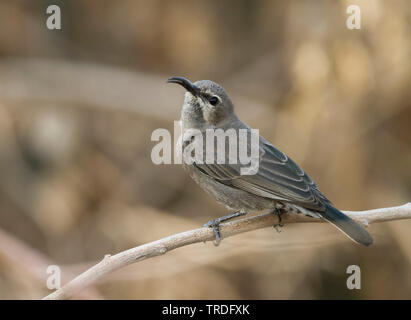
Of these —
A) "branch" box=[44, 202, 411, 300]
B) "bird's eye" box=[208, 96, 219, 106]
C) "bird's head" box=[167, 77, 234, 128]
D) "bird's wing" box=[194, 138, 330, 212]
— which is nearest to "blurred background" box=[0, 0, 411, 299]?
"bird's wing" box=[194, 138, 330, 212]

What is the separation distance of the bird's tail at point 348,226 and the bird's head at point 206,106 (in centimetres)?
142

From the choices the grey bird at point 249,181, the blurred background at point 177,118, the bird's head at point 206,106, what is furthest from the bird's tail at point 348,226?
the blurred background at point 177,118

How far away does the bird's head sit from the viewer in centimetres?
520

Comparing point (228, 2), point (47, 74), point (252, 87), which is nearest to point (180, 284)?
point (252, 87)

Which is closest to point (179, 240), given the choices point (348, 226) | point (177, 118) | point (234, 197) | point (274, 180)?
point (234, 197)

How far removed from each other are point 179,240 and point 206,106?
1663mm

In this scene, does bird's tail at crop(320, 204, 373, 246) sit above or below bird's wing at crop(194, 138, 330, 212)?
below

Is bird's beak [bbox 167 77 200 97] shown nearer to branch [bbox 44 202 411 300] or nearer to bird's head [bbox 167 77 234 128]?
bird's head [bbox 167 77 234 128]

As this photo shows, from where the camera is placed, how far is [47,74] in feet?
25.1

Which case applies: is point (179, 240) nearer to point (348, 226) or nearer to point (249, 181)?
point (249, 181)

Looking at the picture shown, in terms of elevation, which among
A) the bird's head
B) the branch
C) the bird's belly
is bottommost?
the branch

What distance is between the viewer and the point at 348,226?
4391mm

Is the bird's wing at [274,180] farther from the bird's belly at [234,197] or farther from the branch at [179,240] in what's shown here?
the branch at [179,240]

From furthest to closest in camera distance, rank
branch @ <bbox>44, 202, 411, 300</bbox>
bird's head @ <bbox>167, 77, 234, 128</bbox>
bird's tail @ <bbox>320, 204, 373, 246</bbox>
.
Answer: bird's head @ <bbox>167, 77, 234, 128</bbox> < bird's tail @ <bbox>320, 204, 373, 246</bbox> < branch @ <bbox>44, 202, 411, 300</bbox>
